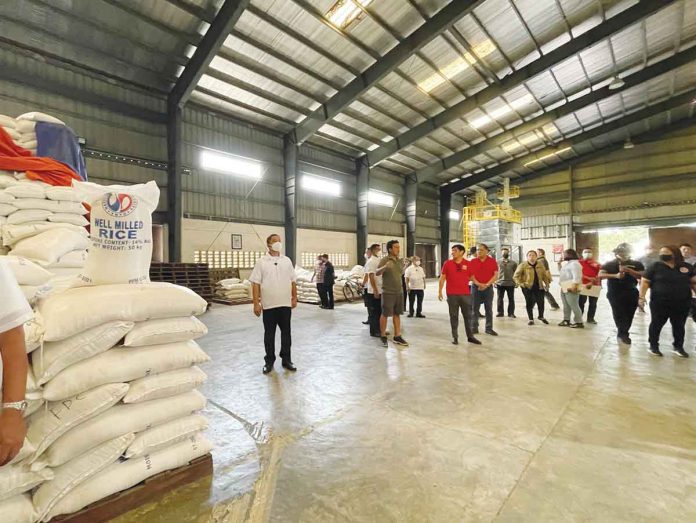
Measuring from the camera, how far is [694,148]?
16688 millimetres

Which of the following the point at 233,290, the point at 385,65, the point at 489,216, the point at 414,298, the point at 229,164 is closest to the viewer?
the point at 414,298

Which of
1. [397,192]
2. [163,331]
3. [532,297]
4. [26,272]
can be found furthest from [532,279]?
[397,192]

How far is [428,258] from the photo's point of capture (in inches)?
846

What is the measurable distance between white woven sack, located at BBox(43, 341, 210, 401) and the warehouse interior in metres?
0.67

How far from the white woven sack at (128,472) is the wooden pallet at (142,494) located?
0.07 feet

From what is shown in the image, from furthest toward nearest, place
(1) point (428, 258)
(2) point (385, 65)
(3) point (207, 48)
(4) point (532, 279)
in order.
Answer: (1) point (428, 258) → (2) point (385, 65) → (3) point (207, 48) → (4) point (532, 279)

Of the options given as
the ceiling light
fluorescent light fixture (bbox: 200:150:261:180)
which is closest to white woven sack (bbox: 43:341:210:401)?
fluorescent light fixture (bbox: 200:150:261:180)

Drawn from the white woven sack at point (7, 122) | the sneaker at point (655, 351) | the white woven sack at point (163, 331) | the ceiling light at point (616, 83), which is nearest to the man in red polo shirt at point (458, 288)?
the sneaker at point (655, 351)

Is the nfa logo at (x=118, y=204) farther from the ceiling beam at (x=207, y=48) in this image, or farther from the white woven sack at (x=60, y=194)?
the ceiling beam at (x=207, y=48)

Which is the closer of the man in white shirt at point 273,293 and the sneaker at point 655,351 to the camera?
the man in white shirt at point 273,293

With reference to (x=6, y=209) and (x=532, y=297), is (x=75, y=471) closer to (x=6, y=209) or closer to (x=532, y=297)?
(x=6, y=209)

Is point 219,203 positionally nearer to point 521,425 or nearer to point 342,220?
point 342,220

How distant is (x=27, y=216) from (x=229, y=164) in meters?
10.2

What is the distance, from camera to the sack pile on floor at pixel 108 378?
1354 millimetres
